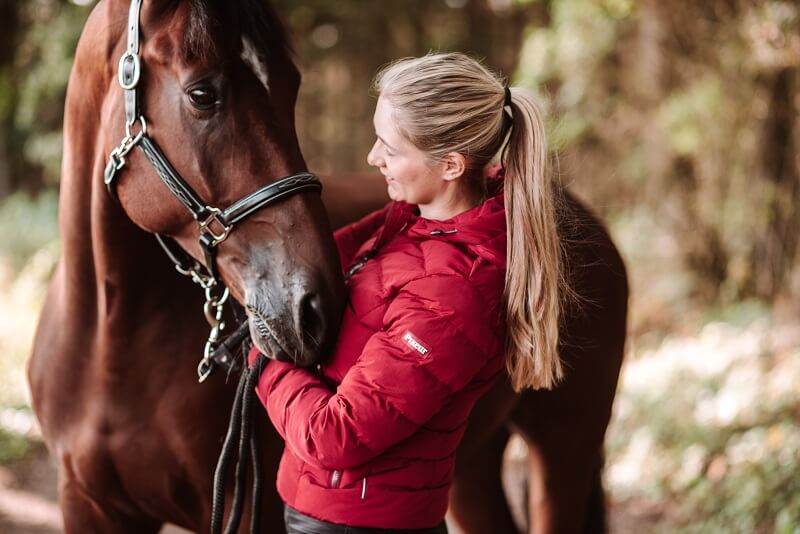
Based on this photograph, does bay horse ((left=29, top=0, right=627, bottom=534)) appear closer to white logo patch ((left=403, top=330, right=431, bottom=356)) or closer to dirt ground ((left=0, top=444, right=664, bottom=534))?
white logo patch ((left=403, top=330, right=431, bottom=356))

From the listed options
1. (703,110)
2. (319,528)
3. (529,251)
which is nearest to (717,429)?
(703,110)

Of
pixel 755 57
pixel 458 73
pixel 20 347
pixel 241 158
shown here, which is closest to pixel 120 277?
pixel 241 158

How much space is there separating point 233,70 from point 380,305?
2.09 feet

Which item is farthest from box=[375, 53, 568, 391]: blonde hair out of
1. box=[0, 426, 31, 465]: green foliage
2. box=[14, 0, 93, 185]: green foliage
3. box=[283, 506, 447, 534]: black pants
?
box=[14, 0, 93, 185]: green foliage

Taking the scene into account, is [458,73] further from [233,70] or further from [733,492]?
[733,492]

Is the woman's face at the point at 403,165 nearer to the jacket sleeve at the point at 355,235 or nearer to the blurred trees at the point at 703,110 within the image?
the jacket sleeve at the point at 355,235

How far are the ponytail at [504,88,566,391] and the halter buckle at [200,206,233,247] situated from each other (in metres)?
0.62

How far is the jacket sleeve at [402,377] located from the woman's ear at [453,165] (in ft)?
0.82

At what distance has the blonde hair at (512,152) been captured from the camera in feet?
Answer: 5.05

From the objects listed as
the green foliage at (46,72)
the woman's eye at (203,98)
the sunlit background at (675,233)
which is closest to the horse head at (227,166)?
the woman's eye at (203,98)

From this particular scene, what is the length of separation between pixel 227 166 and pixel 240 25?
346mm

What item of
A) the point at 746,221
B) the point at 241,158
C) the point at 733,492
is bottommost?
the point at 733,492

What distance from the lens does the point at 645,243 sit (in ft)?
21.3

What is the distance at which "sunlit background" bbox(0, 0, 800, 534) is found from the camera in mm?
4008
